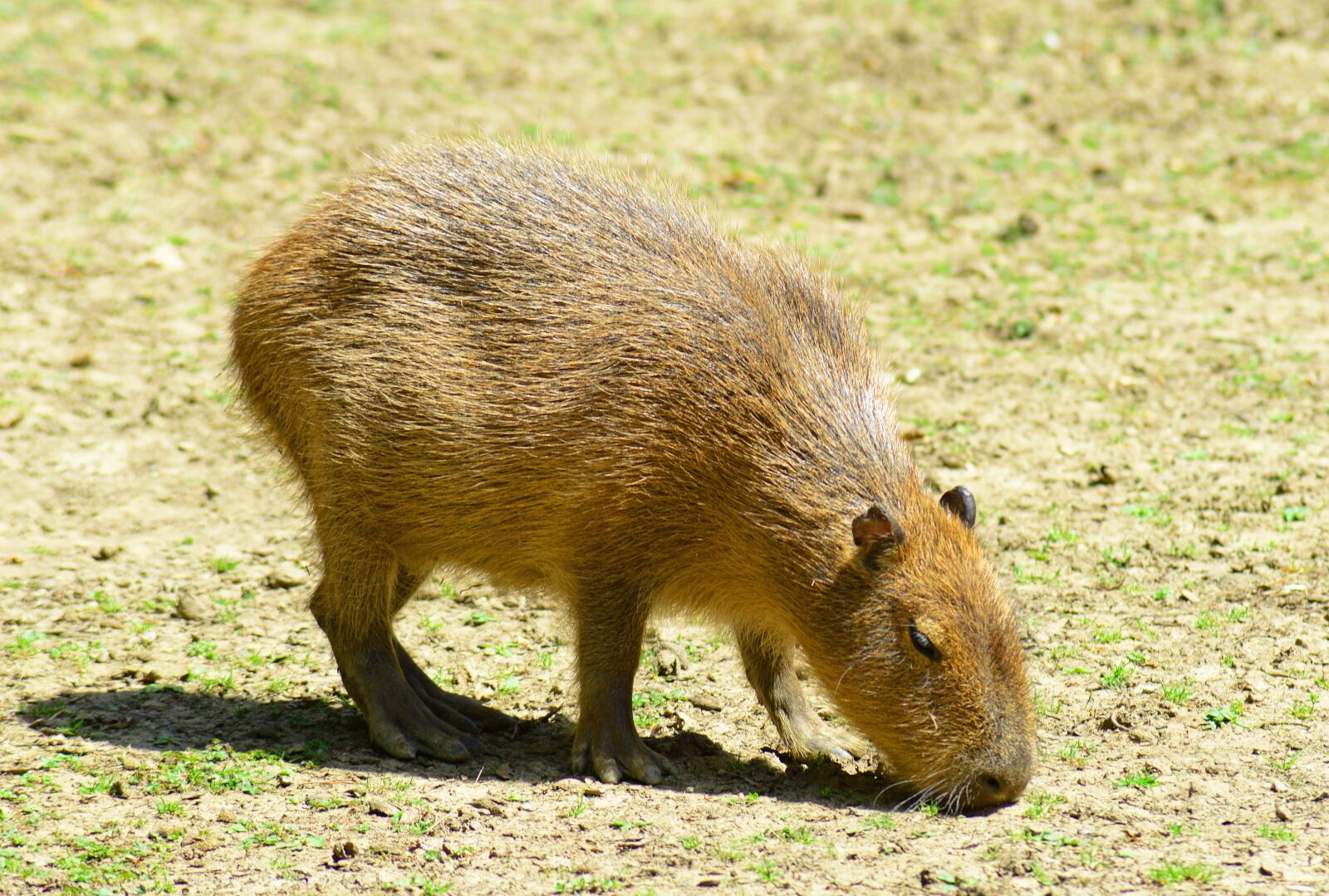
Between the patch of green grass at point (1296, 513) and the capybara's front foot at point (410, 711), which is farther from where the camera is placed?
the patch of green grass at point (1296, 513)

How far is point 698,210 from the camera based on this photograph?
536cm

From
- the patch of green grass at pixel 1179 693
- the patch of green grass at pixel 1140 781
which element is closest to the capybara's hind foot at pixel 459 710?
the patch of green grass at pixel 1140 781

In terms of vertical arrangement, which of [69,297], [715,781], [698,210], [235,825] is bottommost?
[235,825]

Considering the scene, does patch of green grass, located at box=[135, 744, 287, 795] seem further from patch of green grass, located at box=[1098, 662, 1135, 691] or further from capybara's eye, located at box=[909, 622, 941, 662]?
patch of green grass, located at box=[1098, 662, 1135, 691]

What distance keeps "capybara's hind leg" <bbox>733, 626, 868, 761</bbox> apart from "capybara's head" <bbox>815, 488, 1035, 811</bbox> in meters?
0.44

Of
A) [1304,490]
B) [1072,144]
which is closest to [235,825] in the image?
[1304,490]

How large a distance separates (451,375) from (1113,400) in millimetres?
3492

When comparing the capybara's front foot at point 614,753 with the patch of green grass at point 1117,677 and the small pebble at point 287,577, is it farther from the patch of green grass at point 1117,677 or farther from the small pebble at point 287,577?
the small pebble at point 287,577

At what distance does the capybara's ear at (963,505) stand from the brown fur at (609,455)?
3cm

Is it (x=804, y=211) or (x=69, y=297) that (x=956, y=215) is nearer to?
(x=804, y=211)

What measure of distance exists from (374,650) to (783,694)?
1362 millimetres

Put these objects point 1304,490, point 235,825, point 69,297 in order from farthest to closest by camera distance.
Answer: point 69,297
point 1304,490
point 235,825

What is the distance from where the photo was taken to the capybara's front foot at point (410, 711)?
4.78 meters

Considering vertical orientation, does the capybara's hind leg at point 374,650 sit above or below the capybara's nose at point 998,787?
below
